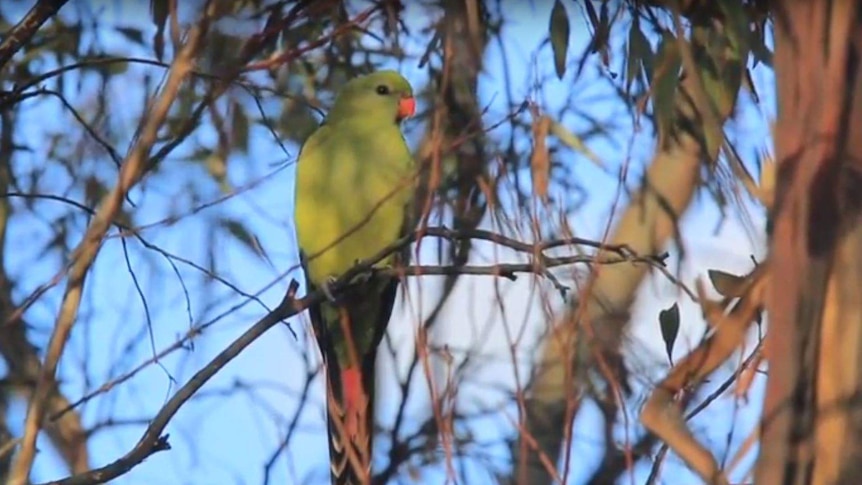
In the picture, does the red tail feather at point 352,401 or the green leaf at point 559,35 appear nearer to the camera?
the green leaf at point 559,35

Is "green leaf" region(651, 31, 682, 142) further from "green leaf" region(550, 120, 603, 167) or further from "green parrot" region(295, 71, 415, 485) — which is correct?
"green parrot" region(295, 71, 415, 485)

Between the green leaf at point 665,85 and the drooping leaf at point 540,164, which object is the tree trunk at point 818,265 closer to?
the drooping leaf at point 540,164

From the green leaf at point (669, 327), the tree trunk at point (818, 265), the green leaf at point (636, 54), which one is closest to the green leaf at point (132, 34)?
the green leaf at point (636, 54)

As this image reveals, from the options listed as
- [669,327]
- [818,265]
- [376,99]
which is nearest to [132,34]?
[376,99]

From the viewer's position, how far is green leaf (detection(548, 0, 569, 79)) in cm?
140

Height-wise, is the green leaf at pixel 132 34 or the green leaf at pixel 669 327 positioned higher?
the green leaf at pixel 132 34

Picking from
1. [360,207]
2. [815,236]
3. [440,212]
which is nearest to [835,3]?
[815,236]

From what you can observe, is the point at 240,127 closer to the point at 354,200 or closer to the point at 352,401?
the point at 354,200

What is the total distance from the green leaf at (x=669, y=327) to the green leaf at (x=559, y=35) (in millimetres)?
285

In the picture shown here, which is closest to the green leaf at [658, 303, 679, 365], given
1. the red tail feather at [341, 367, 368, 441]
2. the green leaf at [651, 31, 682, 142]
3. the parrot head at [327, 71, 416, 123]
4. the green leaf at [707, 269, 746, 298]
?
the green leaf at [707, 269, 746, 298]

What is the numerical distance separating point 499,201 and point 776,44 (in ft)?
1.27

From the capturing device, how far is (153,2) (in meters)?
1.51

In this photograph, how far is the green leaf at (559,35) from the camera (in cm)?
140

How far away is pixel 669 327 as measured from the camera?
125cm
